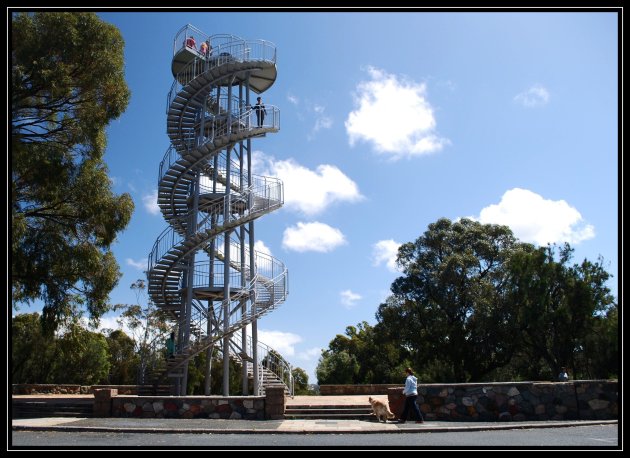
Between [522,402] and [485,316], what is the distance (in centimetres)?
1611

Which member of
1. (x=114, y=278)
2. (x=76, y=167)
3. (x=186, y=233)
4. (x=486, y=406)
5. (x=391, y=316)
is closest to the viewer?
(x=486, y=406)

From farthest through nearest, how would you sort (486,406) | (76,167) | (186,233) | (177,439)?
(186,233), (76,167), (486,406), (177,439)

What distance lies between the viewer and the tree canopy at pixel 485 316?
25.5 m

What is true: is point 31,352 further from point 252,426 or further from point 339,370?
point 252,426

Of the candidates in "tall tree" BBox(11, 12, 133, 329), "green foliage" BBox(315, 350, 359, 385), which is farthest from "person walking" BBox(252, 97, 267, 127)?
"green foliage" BBox(315, 350, 359, 385)

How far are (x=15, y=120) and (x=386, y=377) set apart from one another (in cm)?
2581

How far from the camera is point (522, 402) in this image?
13352 millimetres

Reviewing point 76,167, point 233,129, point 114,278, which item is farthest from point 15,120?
point 233,129

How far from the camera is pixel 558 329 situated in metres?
25.9

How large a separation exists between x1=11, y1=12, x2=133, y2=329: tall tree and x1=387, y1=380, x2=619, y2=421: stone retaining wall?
8697mm

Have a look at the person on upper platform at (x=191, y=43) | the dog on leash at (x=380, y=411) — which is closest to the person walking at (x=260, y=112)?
the person on upper platform at (x=191, y=43)

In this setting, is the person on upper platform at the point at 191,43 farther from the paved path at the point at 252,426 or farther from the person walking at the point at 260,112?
the paved path at the point at 252,426

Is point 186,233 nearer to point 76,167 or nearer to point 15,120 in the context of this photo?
point 76,167

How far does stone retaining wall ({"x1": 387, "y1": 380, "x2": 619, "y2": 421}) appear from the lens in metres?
13.3
